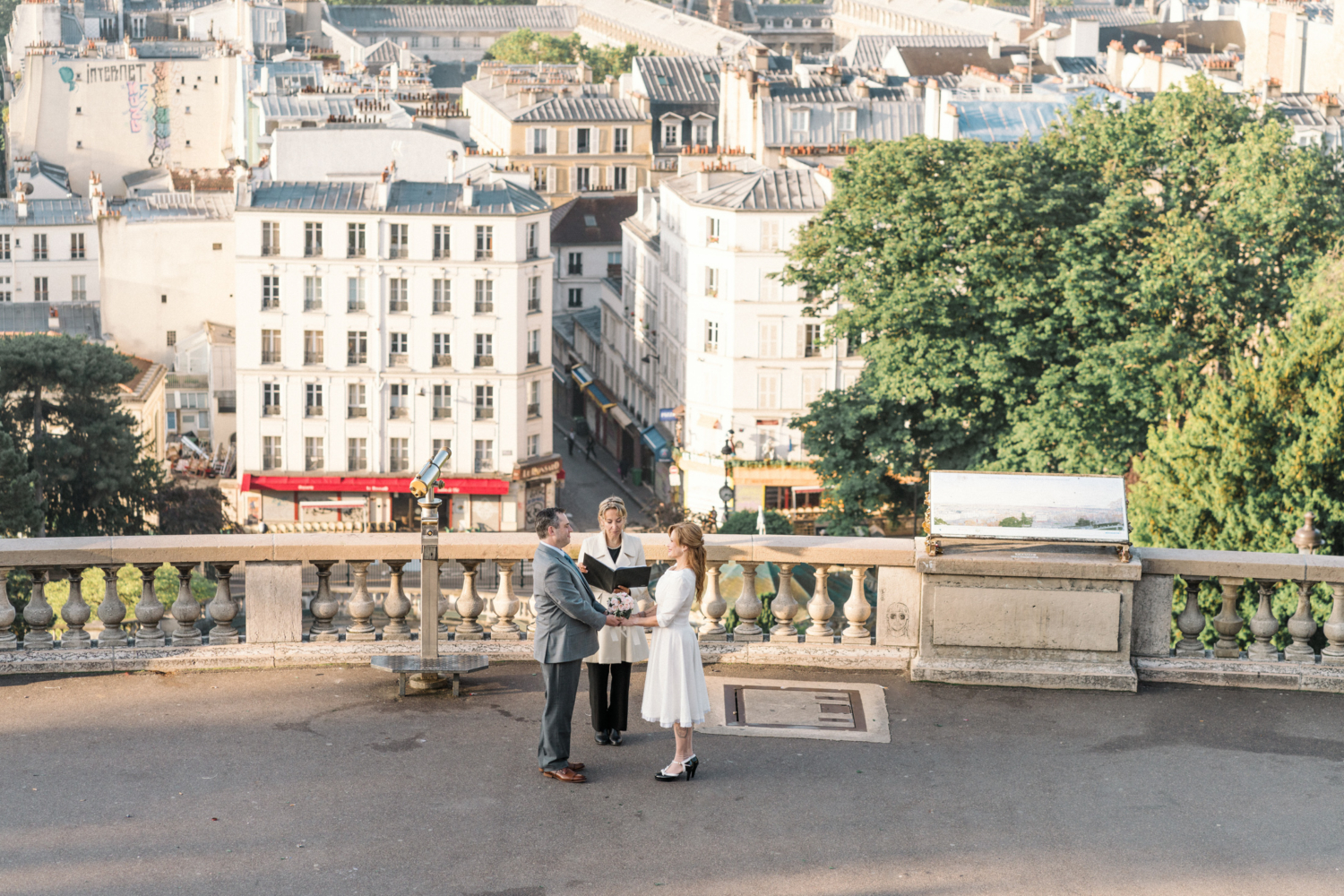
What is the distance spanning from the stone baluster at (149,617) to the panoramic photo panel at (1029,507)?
555 centimetres

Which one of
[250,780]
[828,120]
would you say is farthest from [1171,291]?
[828,120]

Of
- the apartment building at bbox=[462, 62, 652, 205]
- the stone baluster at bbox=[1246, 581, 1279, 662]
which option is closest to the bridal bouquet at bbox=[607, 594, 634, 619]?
the stone baluster at bbox=[1246, 581, 1279, 662]

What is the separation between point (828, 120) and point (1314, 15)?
122ft

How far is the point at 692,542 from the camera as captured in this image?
1160 cm

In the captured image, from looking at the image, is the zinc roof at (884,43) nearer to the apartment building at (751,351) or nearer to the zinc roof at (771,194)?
the zinc roof at (771,194)

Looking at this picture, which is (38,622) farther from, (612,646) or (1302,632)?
(1302,632)

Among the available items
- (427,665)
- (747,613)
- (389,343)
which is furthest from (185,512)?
(427,665)

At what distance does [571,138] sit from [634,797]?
100379 millimetres

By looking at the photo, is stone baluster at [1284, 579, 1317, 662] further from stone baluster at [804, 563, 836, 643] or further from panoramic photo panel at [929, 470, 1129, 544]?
stone baluster at [804, 563, 836, 643]

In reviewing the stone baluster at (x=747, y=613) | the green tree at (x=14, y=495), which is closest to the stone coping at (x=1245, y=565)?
the stone baluster at (x=747, y=613)

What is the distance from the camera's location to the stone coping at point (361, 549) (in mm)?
13469

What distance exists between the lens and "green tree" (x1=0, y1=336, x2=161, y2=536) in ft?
193

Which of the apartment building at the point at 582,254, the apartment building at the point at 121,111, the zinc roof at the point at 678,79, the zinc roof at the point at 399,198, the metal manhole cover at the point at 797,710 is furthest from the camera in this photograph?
the apartment building at the point at 121,111

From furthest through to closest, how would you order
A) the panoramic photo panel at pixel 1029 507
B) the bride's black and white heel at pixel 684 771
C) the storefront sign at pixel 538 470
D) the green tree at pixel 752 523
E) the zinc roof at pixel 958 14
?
the zinc roof at pixel 958 14, the storefront sign at pixel 538 470, the green tree at pixel 752 523, the panoramic photo panel at pixel 1029 507, the bride's black and white heel at pixel 684 771
